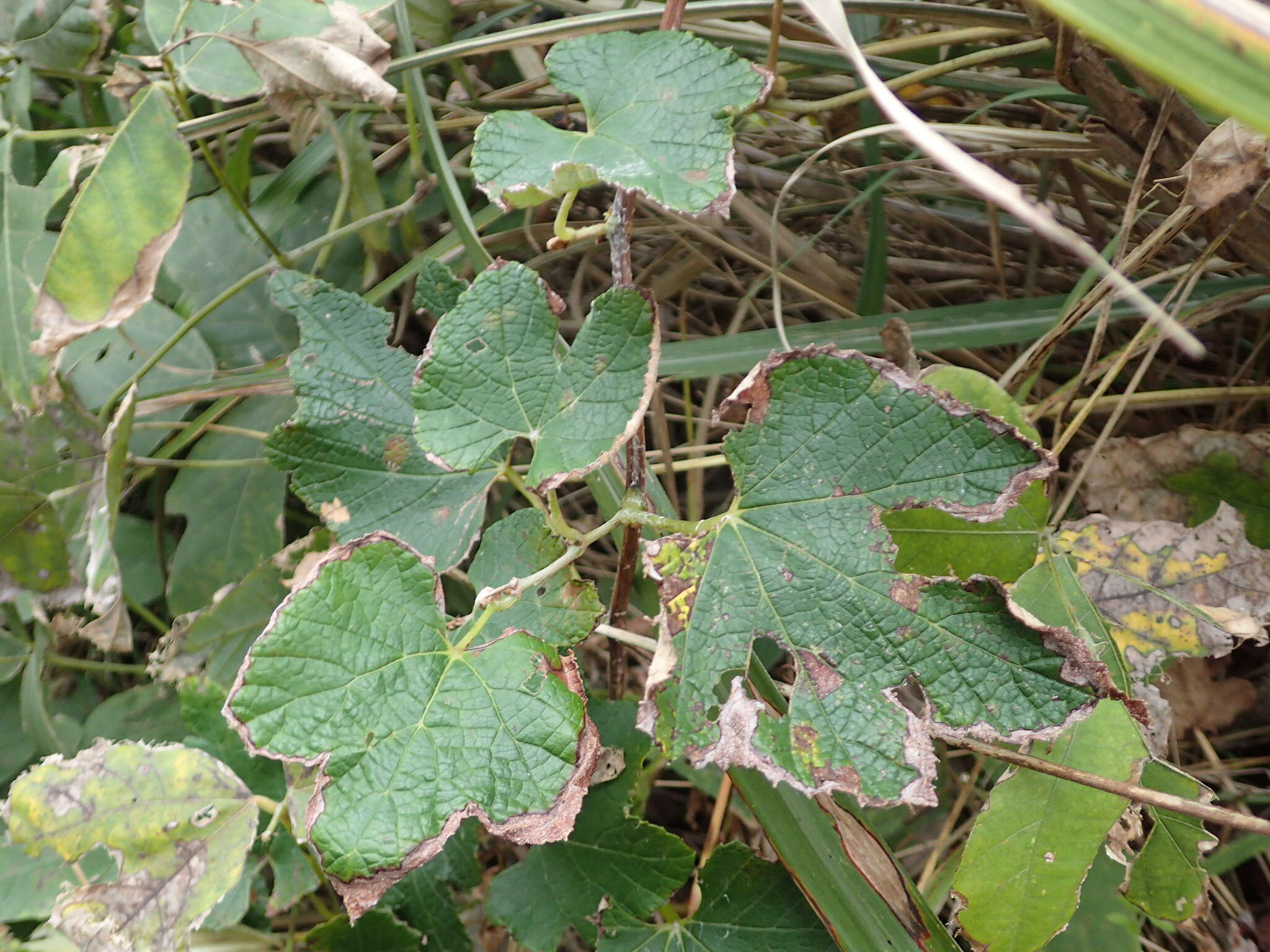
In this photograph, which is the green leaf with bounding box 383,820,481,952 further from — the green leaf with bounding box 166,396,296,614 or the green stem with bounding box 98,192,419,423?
the green stem with bounding box 98,192,419,423

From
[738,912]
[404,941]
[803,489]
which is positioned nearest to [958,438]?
[803,489]

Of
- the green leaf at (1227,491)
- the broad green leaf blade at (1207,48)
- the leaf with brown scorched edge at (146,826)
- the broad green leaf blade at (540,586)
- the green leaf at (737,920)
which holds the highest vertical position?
the broad green leaf blade at (1207,48)

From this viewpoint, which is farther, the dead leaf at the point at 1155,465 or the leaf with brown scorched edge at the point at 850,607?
the dead leaf at the point at 1155,465

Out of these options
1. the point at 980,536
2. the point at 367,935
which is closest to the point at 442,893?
the point at 367,935

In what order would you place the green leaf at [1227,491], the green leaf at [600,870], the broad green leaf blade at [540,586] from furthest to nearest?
the green leaf at [1227,491]
the green leaf at [600,870]
the broad green leaf blade at [540,586]

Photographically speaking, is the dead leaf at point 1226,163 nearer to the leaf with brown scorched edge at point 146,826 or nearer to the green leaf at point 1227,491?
the green leaf at point 1227,491

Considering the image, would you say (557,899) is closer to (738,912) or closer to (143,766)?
(738,912)

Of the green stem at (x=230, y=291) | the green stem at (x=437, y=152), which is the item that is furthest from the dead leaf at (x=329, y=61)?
the green stem at (x=230, y=291)
